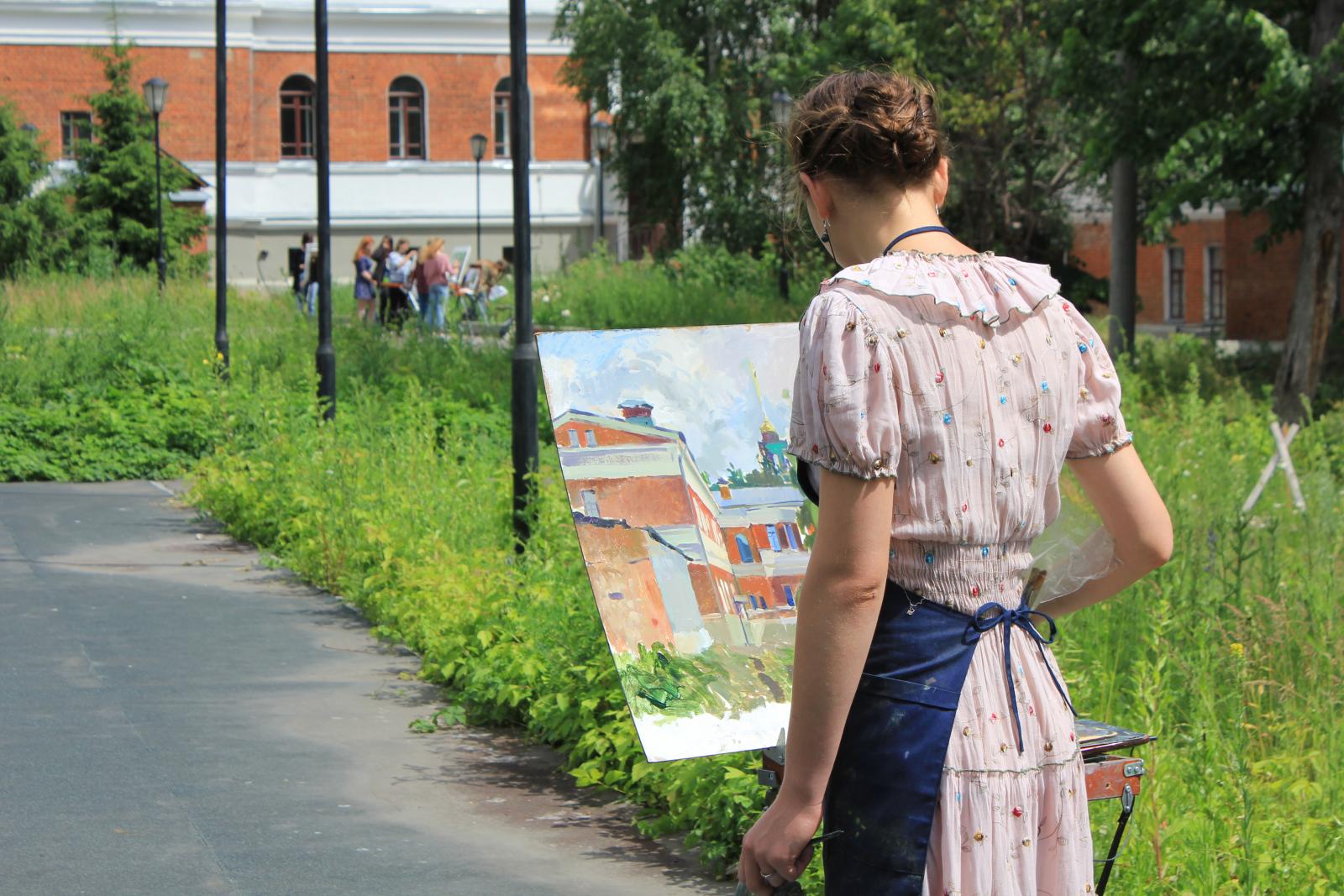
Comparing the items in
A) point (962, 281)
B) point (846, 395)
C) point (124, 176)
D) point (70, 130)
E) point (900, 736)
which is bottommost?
point (900, 736)

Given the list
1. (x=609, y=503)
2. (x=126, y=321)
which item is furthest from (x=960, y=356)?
(x=126, y=321)

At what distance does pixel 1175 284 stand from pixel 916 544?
4707 cm

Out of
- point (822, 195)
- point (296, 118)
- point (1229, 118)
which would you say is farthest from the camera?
point (296, 118)

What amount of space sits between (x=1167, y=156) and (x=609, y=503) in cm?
1682

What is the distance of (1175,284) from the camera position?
46.7 meters

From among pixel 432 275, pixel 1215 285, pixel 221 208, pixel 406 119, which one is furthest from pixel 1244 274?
pixel 221 208

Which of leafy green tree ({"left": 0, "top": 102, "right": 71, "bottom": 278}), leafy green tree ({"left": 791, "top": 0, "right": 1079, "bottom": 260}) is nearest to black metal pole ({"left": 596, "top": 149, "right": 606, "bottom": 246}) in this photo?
leafy green tree ({"left": 791, "top": 0, "right": 1079, "bottom": 260})

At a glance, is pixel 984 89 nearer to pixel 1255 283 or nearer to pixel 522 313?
pixel 1255 283

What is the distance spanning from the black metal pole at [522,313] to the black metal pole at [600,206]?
3146 centimetres

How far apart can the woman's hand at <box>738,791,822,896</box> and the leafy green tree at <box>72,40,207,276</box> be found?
131ft

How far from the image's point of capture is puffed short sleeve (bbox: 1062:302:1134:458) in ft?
8.24

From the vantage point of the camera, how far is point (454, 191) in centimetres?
4981

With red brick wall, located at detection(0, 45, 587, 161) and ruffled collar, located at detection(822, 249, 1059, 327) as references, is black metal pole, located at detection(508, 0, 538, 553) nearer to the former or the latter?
ruffled collar, located at detection(822, 249, 1059, 327)

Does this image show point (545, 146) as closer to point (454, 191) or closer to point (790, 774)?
point (454, 191)
